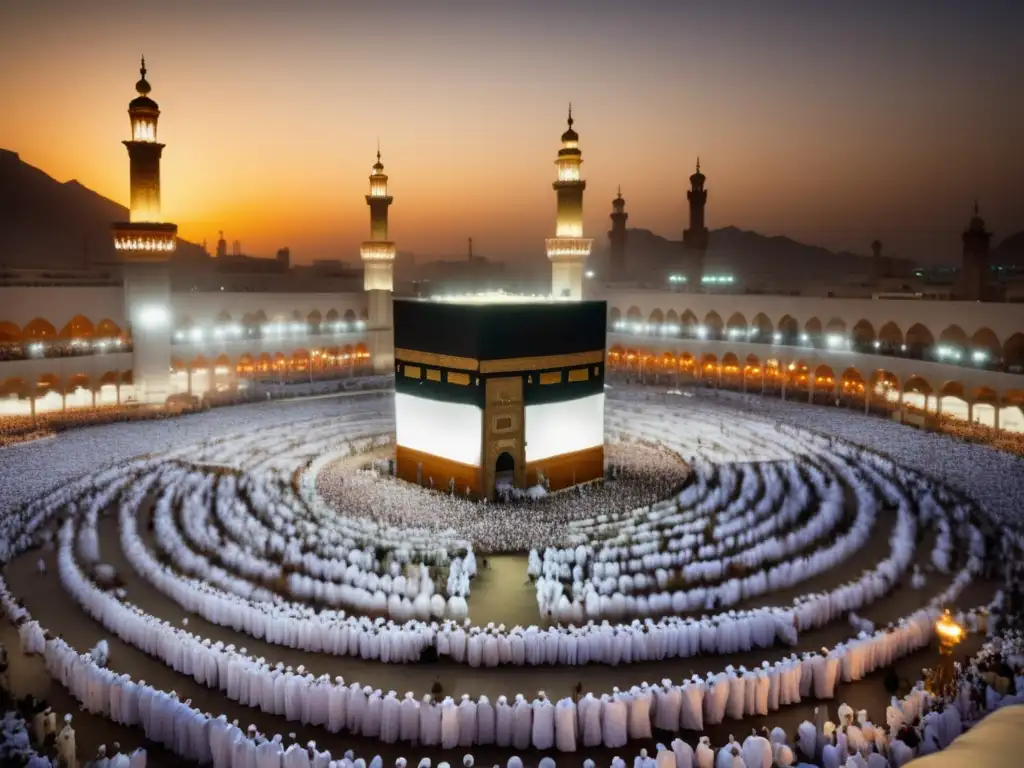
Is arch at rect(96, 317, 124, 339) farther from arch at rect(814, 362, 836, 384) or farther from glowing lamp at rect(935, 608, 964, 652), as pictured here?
glowing lamp at rect(935, 608, 964, 652)

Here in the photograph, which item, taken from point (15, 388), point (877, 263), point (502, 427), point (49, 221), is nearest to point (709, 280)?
point (877, 263)

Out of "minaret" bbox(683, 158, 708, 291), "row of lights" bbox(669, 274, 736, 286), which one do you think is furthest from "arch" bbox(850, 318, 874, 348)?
"row of lights" bbox(669, 274, 736, 286)

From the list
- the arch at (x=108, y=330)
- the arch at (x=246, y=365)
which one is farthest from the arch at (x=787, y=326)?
the arch at (x=108, y=330)

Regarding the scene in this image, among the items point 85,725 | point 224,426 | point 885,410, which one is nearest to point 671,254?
point 885,410

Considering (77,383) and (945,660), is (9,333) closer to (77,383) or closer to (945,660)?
(77,383)

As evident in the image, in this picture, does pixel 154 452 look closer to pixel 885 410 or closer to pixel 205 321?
pixel 205 321

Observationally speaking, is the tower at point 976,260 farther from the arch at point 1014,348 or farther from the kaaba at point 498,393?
the kaaba at point 498,393
